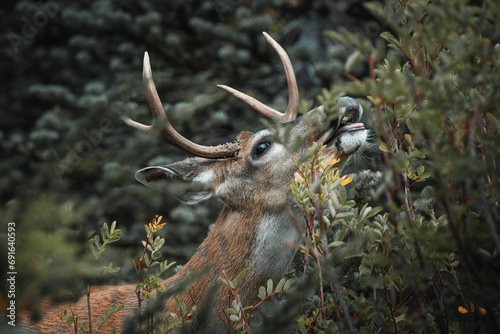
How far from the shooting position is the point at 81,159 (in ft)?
3.53

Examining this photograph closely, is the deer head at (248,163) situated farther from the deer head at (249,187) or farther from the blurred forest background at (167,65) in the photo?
the blurred forest background at (167,65)

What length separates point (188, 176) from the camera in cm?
296

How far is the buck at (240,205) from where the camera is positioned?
95.3 inches

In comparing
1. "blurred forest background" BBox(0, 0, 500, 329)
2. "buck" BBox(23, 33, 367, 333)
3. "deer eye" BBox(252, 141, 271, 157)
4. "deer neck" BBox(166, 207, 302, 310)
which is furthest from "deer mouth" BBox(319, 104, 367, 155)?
"blurred forest background" BBox(0, 0, 500, 329)

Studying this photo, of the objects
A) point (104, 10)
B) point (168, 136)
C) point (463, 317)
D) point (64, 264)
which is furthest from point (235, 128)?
point (64, 264)

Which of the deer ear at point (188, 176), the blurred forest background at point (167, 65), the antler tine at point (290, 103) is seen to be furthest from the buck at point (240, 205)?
the blurred forest background at point (167, 65)

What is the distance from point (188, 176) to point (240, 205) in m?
0.43

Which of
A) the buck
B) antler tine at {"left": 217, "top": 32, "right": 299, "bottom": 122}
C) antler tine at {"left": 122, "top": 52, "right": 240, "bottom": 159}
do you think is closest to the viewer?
the buck

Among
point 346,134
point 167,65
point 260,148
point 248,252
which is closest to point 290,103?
point 260,148

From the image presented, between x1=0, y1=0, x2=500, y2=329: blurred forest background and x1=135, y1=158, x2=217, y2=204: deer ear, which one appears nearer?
x1=135, y1=158, x2=217, y2=204: deer ear

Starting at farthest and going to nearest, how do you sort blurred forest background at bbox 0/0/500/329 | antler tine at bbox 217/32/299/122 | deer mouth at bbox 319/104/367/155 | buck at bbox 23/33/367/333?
blurred forest background at bbox 0/0/500/329 → antler tine at bbox 217/32/299/122 → deer mouth at bbox 319/104/367/155 → buck at bbox 23/33/367/333

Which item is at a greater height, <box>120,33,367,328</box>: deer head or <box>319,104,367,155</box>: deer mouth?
<box>319,104,367,155</box>: deer mouth

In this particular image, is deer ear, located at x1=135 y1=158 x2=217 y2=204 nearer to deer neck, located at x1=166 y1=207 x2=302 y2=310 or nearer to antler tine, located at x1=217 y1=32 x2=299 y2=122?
deer neck, located at x1=166 y1=207 x2=302 y2=310

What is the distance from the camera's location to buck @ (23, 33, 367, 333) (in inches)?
95.3
